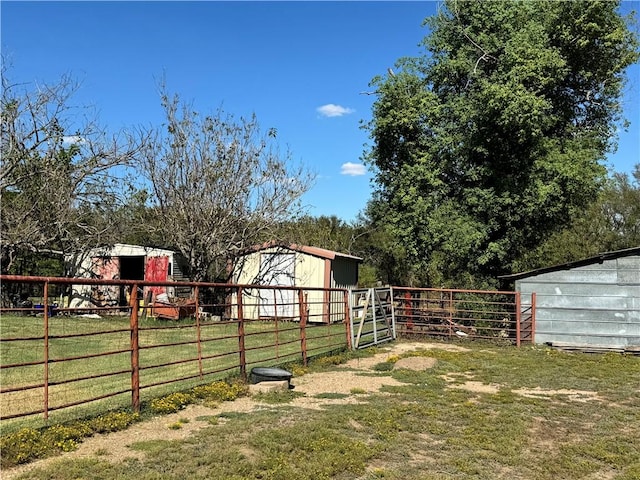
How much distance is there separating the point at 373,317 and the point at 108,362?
6.41 meters

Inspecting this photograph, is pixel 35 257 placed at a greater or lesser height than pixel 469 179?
lesser

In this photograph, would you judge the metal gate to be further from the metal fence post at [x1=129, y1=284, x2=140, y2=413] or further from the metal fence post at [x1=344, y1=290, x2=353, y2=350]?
the metal fence post at [x1=129, y1=284, x2=140, y2=413]

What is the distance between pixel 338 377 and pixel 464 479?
457cm

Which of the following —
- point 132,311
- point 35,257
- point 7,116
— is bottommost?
point 132,311

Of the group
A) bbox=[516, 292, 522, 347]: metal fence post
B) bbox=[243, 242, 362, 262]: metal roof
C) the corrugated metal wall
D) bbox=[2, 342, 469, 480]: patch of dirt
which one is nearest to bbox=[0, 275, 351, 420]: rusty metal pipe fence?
bbox=[2, 342, 469, 480]: patch of dirt

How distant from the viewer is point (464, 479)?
4.28 metres

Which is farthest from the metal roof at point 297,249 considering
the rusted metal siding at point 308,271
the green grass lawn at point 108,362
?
the green grass lawn at point 108,362

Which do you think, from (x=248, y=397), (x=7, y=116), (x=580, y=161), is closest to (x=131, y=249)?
(x=7, y=116)

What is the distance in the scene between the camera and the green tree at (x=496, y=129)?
1662 centimetres

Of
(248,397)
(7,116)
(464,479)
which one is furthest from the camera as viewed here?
(7,116)

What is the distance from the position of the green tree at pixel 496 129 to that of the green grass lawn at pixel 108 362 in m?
6.53

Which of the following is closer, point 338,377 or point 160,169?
point 338,377

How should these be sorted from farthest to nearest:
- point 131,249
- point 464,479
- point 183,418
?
point 131,249, point 183,418, point 464,479

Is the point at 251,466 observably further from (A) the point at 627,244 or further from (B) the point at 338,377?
(A) the point at 627,244
